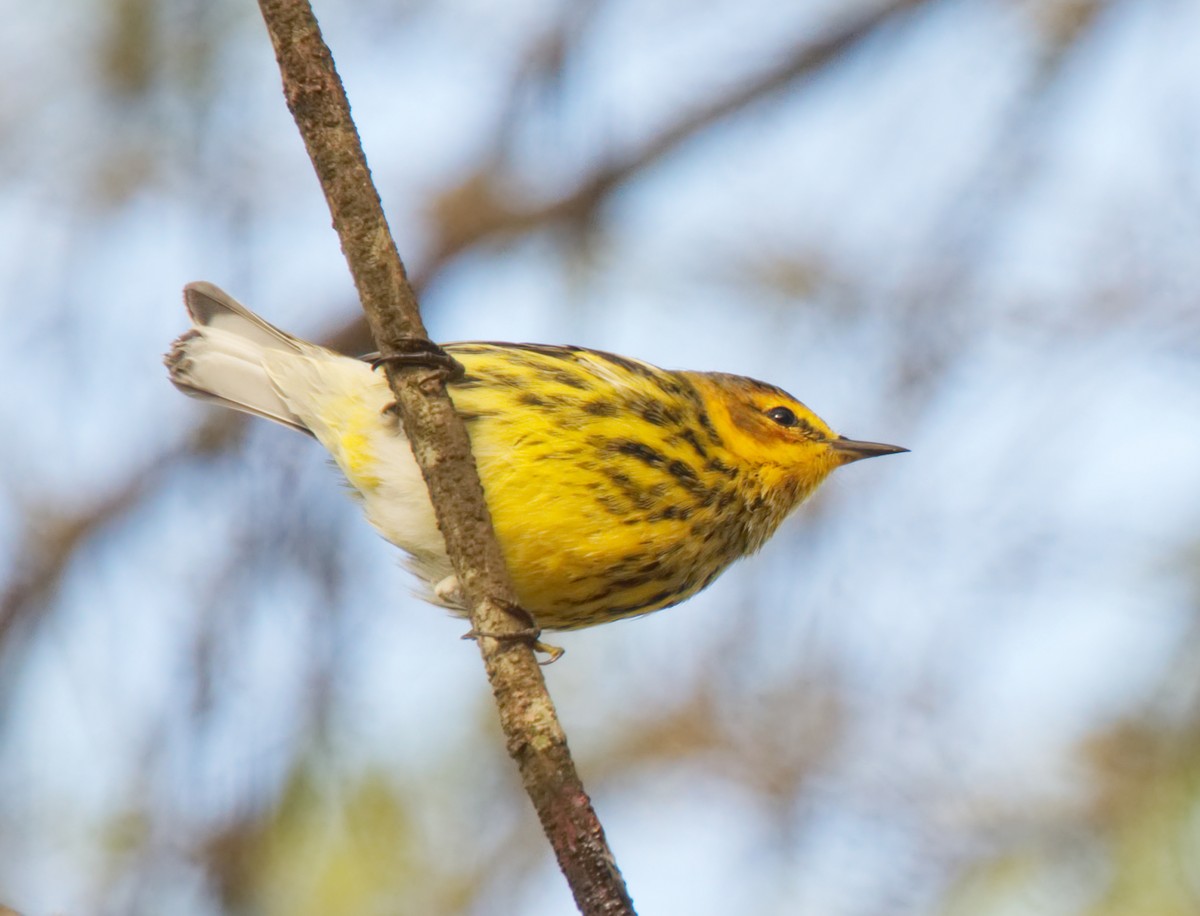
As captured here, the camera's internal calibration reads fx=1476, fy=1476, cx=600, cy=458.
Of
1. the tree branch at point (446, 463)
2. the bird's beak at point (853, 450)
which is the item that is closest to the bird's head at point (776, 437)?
the bird's beak at point (853, 450)

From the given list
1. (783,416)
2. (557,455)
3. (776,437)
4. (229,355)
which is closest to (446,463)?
(557,455)

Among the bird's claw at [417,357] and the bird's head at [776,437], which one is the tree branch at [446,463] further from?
the bird's head at [776,437]

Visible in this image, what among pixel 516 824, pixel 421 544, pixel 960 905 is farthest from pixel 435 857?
pixel 421 544

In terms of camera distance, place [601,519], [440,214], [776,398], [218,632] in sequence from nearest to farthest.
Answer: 1. [601,519]
2. [218,632]
3. [776,398]
4. [440,214]

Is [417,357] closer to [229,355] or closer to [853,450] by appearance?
[229,355]

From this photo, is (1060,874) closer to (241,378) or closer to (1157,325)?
(1157,325)

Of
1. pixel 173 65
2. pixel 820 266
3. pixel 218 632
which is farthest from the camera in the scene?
pixel 820 266

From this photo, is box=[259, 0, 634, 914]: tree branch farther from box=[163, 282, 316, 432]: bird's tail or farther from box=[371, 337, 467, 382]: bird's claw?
box=[163, 282, 316, 432]: bird's tail
